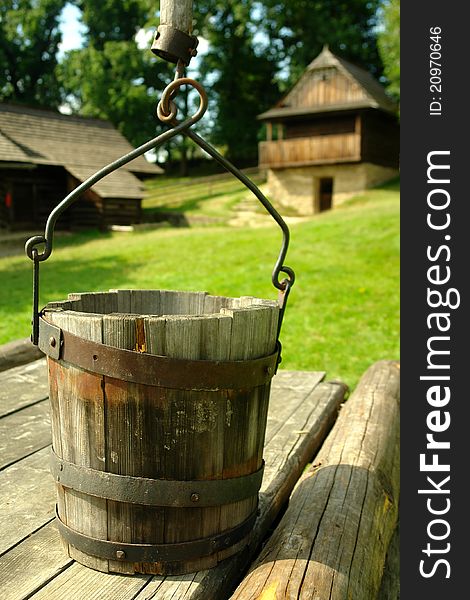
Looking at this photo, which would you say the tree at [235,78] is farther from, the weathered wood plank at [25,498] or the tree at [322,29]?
the weathered wood plank at [25,498]

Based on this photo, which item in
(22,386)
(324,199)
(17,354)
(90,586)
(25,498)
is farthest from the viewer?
(324,199)

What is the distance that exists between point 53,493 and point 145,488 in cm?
94

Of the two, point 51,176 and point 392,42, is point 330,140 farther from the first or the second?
point 51,176

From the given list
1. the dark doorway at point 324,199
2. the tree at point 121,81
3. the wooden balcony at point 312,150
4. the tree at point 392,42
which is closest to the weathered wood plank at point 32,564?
the wooden balcony at point 312,150

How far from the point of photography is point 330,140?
25141 mm

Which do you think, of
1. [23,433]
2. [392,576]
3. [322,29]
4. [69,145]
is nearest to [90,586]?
[23,433]

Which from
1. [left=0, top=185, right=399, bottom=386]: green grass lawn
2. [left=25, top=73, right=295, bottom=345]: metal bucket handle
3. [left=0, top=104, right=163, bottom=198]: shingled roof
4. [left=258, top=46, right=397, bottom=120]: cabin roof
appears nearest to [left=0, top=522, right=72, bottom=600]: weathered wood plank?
[left=25, top=73, right=295, bottom=345]: metal bucket handle

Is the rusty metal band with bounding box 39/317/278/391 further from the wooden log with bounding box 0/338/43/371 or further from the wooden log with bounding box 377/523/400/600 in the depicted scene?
the wooden log with bounding box 0/338/43/371

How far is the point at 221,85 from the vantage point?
1475 inches

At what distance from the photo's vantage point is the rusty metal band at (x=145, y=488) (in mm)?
2070

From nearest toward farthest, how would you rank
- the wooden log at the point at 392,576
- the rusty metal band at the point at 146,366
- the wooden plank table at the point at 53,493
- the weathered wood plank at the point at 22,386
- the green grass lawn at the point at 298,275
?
the rusty metal band at the point at 146,366 < the wooden plank table at the point at 53,493 < the wooden log at the point at 392,576 < the weathered wood plank at the point at 22,386 < the green grass lawn at the point at 298,275

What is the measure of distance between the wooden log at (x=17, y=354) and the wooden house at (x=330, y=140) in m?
21.2

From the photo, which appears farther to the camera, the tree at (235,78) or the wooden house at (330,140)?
the tree at (235,78)

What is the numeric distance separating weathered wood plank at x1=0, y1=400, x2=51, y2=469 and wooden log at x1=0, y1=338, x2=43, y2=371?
1.18m
